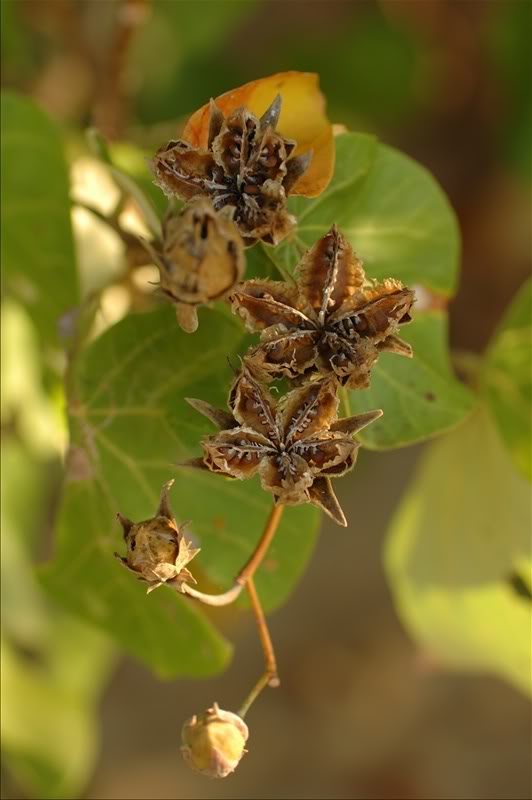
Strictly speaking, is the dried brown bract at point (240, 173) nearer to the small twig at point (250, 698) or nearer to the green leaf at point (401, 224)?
the green leaf at point (401, 224)

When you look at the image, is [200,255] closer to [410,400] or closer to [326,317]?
[326,317]

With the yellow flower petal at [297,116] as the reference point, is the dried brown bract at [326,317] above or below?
below

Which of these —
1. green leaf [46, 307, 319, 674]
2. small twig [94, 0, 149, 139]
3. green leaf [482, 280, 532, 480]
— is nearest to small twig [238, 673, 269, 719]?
green leaf [46, 307, 319, 674]

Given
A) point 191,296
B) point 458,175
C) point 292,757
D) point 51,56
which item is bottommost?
point 292,757

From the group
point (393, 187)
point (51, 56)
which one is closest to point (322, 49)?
point (51, 56)

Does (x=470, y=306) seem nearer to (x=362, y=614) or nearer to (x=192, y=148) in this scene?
(x=362, y=614)

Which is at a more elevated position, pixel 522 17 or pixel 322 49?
pixel 522 17

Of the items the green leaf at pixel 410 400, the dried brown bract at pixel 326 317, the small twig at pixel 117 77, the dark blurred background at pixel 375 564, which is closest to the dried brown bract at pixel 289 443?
the dried brown bract at pixel 326 317
